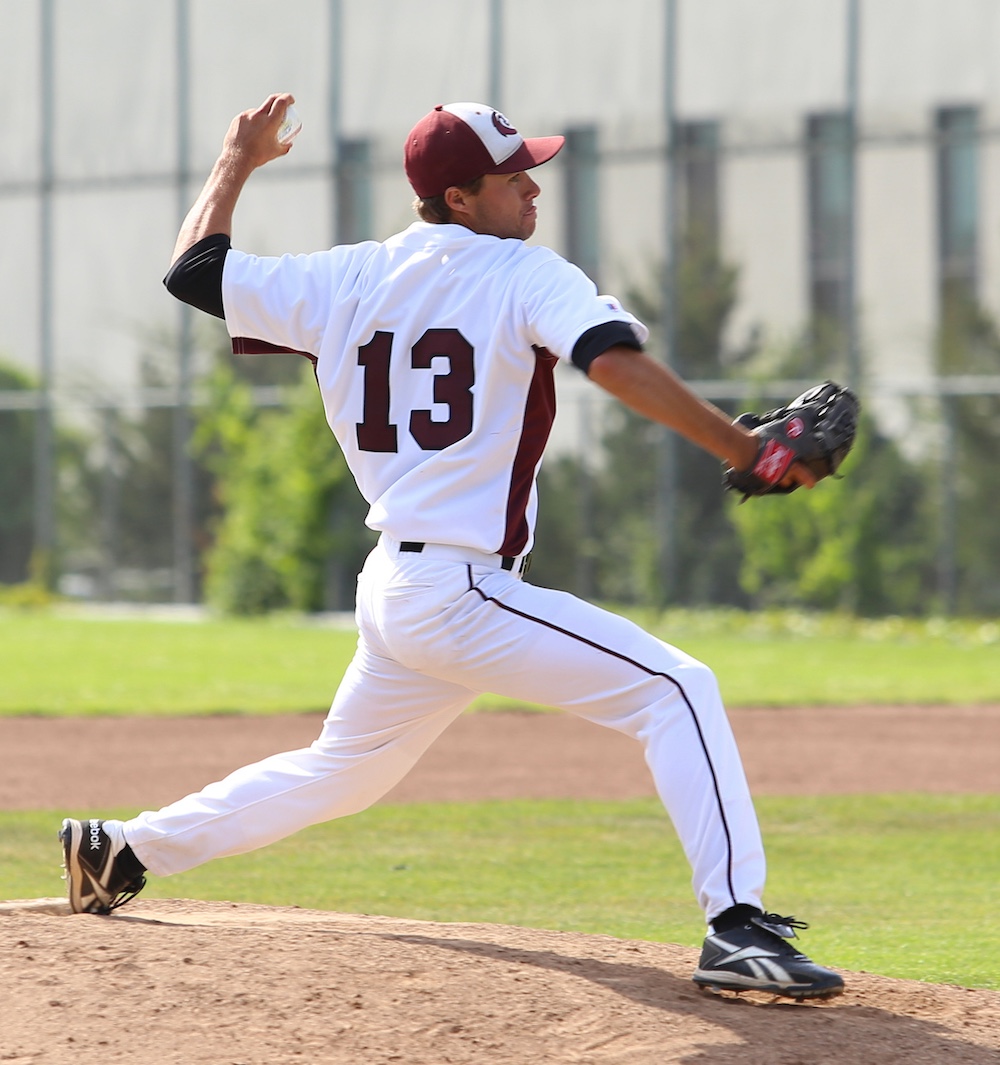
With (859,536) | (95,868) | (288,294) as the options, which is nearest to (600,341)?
(288,294)

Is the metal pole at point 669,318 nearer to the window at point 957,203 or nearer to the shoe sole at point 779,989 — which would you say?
the window at point 957,203

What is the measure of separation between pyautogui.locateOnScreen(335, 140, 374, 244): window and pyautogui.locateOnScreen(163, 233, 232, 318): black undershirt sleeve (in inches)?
730

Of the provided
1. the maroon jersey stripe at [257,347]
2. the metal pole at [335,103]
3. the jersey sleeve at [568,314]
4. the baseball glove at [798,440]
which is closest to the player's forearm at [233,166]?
the maroon jersey stripe at [257,347]

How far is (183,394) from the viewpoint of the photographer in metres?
24.0

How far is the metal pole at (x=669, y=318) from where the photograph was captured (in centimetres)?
2142

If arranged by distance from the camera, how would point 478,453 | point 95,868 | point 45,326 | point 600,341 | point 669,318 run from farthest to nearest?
1. point 45,326
2. point 669,318
3. point 95,868
4. point 478,453
5. point 600,341

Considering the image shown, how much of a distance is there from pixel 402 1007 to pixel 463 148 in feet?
6.76

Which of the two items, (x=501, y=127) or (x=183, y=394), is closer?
(x=501, y=127)

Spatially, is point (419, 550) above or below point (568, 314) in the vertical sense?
below

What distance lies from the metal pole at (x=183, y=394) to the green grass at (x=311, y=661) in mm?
1912

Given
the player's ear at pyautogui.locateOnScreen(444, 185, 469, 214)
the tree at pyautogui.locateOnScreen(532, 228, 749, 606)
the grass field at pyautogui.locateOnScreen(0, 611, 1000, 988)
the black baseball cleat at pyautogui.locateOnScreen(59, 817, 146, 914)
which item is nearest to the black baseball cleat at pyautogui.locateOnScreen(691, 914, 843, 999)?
the grass field at pyautogui.locateOnScreen(0, 611, 1000, 988)

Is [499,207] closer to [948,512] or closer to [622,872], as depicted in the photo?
[622,872]

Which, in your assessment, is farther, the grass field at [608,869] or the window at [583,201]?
the window at [583,201]

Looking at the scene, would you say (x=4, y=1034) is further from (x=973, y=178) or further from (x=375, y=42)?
(x=375, y=42)
